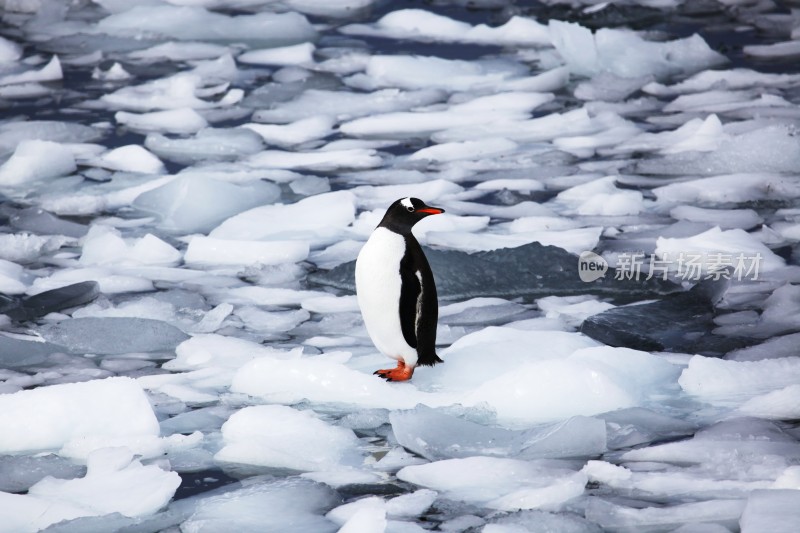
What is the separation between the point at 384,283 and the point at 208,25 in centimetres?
539

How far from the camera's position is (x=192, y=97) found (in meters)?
6.49

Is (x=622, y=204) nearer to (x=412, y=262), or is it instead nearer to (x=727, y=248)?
(x=727, y=248)

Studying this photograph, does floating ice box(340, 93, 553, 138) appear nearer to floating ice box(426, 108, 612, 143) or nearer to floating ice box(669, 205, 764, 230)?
floating ice box(426, 108, 612, 143)

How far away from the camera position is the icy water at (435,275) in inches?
95.7

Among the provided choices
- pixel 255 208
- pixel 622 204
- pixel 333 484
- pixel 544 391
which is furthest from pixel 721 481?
pixel 255 208

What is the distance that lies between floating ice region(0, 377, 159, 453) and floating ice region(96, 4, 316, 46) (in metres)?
5.22

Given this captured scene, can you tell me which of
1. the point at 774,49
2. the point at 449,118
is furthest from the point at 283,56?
the point at 774,49

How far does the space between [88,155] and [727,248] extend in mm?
2954

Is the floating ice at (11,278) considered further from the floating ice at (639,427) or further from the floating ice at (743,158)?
the floating ice at (743,158)

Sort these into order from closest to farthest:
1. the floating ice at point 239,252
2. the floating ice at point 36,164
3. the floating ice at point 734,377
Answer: the floating ice at point 734,377 < the floating ice at point 239,252 < the floating ice at point 36,164

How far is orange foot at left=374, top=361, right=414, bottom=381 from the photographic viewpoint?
3.00 meters

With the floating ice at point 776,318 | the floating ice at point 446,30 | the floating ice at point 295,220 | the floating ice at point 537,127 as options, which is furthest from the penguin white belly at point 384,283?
the floating ice at point 446,30

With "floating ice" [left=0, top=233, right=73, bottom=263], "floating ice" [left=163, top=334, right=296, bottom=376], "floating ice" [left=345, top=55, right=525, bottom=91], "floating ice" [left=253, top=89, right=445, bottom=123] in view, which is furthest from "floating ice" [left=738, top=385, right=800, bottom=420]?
"floating ice" [left=345, top=55, right=525, bottom=91]

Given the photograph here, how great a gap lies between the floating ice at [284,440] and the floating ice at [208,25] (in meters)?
5.31
